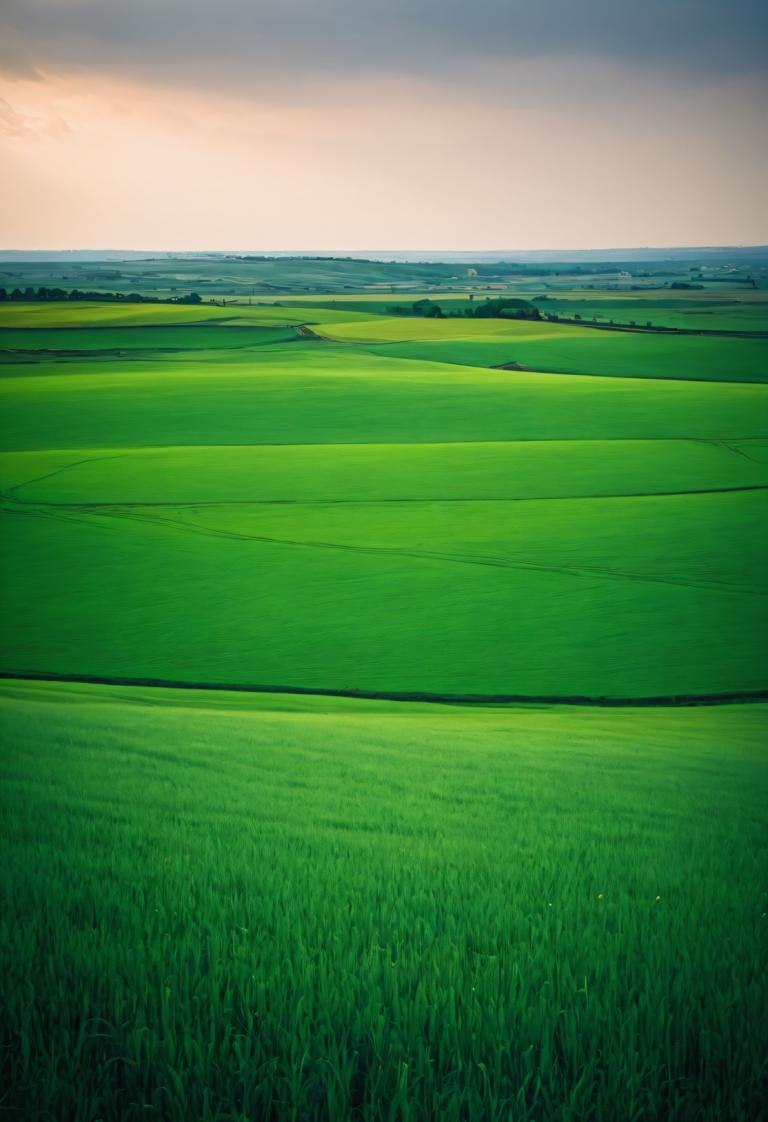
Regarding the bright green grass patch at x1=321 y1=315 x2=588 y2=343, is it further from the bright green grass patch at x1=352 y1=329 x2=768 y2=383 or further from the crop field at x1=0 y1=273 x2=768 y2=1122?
the crop field at x1=0 y1=273 x2=768 y2=1122

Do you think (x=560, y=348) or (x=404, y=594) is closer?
(x=404, y=594)

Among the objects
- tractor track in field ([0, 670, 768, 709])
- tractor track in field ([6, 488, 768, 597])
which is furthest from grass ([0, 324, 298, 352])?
tractor track in field ([0, 670, 768, 709])

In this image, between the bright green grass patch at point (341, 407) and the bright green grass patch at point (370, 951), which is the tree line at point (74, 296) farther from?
the bright green grass patch at point (370, 951)

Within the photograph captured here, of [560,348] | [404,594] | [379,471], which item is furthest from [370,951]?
[560,348]

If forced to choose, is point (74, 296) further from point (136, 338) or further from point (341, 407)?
point (341, 407)

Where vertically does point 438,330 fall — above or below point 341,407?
above

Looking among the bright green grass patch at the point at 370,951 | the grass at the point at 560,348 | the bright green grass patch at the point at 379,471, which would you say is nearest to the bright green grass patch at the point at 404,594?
the bright green grass patch at the point at 379,471

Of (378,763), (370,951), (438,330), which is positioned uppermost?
(438,330)

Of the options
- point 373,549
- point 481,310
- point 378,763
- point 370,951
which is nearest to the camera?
point 370,951
